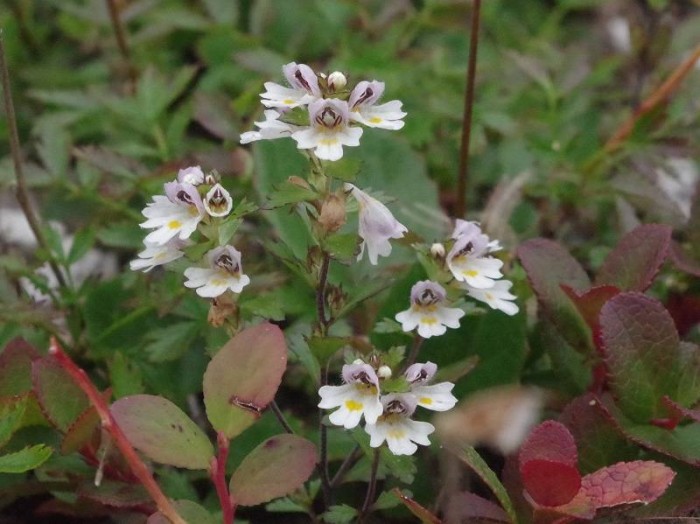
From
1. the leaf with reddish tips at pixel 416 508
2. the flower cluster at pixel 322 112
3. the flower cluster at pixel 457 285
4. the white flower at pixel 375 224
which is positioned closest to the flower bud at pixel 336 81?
the flower cluster at pixel 322 112

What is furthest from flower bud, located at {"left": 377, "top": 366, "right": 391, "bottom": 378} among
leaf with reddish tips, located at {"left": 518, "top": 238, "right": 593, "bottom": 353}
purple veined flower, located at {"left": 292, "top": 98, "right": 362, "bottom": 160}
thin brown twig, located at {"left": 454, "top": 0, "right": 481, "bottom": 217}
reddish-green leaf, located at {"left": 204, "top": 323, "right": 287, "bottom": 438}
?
thin brown twig, located at {"left": 454, "top": 0, "right": 481, "bottom": 217}

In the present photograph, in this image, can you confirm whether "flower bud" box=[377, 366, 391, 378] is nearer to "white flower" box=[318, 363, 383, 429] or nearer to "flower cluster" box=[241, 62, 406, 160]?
"white flower" box=[318, 363, 383, 429]

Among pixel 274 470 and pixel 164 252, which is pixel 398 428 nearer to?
pixel 274 470

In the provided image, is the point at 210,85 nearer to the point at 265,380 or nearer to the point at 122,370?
the point at 122,370

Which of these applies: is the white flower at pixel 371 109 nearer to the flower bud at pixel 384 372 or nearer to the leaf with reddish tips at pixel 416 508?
the flower bud at pixel 384 372

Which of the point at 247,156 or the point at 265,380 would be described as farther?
the point at 247,156

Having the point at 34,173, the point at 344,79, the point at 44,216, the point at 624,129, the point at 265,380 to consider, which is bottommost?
the point at 44,216

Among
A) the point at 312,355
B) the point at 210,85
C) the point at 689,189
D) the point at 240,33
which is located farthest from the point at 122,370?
the point at 689,189
